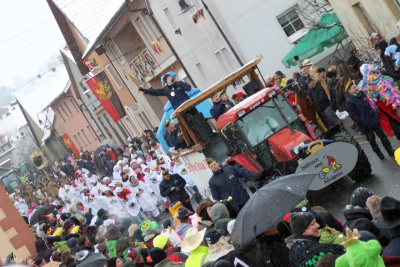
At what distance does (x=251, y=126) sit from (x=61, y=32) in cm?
3414

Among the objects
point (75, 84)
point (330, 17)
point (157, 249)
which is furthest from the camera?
point (75, 84)

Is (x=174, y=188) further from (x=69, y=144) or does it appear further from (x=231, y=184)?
(x=69, y=144)

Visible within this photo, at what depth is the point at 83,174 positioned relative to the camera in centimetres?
3775

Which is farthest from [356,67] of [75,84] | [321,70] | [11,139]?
[11,139]

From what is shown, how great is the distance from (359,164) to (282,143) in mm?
1590

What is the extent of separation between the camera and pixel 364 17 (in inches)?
859

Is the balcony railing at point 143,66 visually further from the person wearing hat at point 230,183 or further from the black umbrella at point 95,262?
the black umbrella at point 95,262

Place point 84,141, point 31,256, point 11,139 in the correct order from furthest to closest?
1. point 11,139
2. point 84,141
3. point 31,256

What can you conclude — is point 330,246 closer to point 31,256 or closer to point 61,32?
point 31,256

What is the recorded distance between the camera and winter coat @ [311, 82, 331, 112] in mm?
16641

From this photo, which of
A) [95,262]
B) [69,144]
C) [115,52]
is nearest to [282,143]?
[95,262]

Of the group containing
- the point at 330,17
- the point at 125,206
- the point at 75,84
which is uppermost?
the point at 75,84

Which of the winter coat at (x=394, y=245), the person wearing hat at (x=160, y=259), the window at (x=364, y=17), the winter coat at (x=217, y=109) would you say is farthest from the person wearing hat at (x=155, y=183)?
the winter coat at (x=394, y=245)

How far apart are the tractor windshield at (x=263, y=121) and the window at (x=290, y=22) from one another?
17345mm
